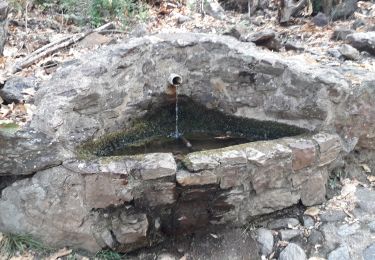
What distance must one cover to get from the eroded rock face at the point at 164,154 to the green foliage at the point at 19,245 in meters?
0.05

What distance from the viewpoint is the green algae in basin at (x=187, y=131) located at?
4344 mm

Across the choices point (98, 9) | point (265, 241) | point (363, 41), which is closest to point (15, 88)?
point (98, 9)

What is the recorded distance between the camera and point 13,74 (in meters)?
4.68

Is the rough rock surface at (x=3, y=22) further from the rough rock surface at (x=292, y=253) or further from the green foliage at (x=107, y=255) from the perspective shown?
the rough rock surface at (x=292, y=253)

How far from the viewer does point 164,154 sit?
330cm

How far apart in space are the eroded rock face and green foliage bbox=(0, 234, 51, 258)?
5cm

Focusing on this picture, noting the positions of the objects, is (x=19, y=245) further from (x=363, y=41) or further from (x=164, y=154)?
(x=363, y=41)

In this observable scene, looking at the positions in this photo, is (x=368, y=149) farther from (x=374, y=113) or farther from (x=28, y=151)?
(x=28, y=151)

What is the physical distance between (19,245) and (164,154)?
1.25 metres

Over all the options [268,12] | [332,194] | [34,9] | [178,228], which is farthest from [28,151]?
[268,12]

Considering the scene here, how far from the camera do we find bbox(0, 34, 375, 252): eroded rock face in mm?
3166

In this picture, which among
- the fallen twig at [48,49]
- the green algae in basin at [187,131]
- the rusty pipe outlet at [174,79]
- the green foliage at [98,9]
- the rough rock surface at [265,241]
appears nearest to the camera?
the rough rock surface at [265,241]

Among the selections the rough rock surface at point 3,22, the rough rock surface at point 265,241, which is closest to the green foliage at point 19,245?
the rough rock surface at point 265,241

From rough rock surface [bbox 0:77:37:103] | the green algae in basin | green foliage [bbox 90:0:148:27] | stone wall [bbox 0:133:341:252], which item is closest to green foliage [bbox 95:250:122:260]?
stone wall [bbox 0:133:341:252]
